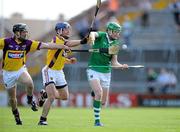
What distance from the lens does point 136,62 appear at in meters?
40.2

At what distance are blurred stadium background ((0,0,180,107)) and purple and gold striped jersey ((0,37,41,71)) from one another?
16.6 meters

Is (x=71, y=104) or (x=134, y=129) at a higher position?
(x=134, y=129)

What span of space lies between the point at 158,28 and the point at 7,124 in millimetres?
24523

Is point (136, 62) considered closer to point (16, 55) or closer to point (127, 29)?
point (127, 29)

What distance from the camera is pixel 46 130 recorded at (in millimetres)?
17219

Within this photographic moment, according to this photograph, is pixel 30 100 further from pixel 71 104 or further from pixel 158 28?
pixel 158 28

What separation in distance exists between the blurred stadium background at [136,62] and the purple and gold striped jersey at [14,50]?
54.6 ft

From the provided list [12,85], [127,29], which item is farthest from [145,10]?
[12,85]

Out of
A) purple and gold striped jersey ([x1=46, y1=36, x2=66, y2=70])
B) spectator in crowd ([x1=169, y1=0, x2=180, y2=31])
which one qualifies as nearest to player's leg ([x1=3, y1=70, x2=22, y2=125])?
purple and gold striped jersey ([x1=46, y1=36, x2=66, y2=70])

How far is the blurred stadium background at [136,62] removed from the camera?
38.8 m

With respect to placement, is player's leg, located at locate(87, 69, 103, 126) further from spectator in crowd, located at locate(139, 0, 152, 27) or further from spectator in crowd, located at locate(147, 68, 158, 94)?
spectator in crowd, located at locate(139, 0, 152, 27)

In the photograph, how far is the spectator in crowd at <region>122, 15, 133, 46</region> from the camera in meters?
40.3

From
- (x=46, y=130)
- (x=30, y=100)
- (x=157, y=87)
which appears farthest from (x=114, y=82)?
(x=46, y=130)

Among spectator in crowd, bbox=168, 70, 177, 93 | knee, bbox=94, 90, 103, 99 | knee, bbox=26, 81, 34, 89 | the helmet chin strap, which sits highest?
the helmet chin strap
